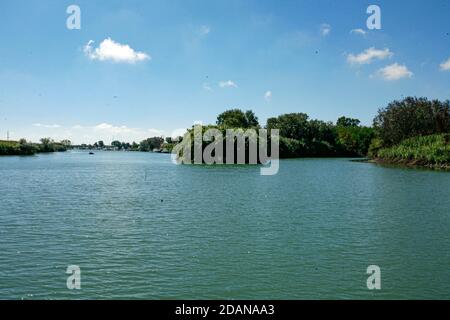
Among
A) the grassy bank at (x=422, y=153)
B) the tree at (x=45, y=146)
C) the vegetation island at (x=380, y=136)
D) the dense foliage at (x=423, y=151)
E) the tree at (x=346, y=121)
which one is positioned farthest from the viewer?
the tree at (x=346, y=121)

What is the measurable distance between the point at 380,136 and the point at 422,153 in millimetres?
23100

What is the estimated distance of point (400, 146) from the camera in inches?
2943

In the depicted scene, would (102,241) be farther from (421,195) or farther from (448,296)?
(421,195)

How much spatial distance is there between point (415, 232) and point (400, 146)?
60499mm

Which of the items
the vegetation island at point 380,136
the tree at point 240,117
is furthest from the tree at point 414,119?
the tree at point 240,117

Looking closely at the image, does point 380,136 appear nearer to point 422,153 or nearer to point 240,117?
point 422,153

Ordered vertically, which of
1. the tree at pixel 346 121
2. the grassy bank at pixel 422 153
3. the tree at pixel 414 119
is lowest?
the grassy bank at pixel 422 153

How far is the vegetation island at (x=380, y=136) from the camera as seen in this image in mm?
68625

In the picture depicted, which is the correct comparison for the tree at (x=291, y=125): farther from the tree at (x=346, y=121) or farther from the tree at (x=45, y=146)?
the tree at (x=45, y=146)

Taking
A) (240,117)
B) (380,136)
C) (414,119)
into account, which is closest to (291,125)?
(240,117)

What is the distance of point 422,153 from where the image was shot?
65.9 metres

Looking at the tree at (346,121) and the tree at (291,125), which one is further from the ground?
the tree at (346,121)
